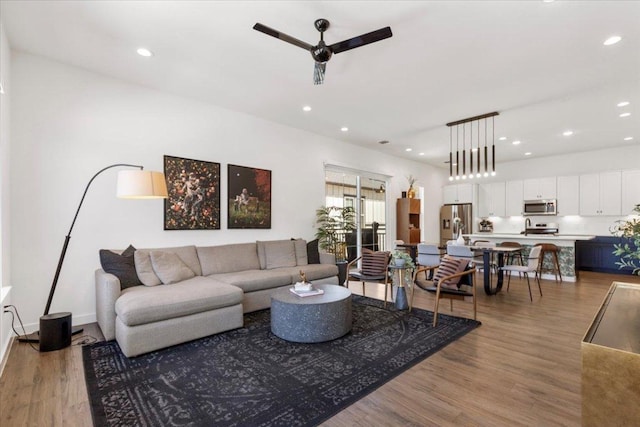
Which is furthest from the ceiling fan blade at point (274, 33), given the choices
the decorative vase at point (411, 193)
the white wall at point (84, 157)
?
the decorative vase at point (411, 193)

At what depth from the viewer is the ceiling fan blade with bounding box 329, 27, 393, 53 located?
2441mm

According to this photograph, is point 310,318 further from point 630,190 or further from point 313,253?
point 630,190

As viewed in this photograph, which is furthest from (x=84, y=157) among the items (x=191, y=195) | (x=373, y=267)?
(x=373, y=267)

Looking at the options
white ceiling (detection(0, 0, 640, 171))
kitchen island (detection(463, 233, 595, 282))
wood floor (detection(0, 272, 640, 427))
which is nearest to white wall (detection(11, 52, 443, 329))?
white ceiling (detection(0, 0, 640, 171))

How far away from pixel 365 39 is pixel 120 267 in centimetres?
347

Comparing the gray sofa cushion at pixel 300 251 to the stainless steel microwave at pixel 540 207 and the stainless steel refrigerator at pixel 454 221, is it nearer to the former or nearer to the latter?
the stainless steel refrigerator at pixel 454 221

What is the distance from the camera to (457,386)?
2.35 meters

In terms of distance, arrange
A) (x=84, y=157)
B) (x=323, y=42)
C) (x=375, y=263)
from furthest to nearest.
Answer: (x=375, y=263), (x=84, y=157), (x=323, y=42)

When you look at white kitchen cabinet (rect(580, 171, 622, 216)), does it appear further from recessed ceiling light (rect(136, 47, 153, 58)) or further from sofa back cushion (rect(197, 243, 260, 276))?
recessed ceiling light (rect(136, 47, 153, 58))

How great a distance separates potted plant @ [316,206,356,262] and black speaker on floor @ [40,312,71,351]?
3.96 meters

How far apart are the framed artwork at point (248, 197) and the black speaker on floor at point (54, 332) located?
2.41m

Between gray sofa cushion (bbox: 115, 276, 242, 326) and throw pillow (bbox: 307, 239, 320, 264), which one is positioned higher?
throw pillow (bbox: 307, 239, 320, 264)

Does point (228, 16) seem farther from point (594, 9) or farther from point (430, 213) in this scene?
point (430, 213)

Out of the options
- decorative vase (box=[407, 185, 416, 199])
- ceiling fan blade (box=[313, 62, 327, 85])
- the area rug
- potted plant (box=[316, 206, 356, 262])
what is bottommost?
the area rug
